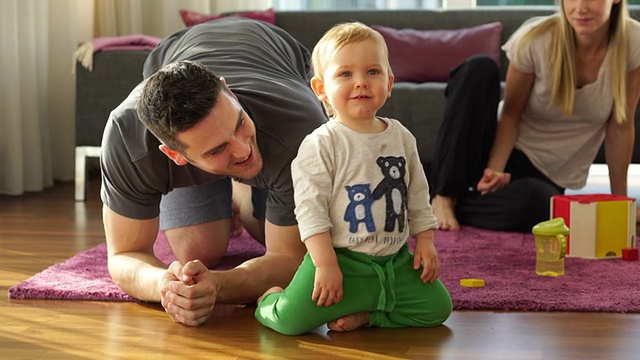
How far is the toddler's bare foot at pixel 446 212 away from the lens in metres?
2.94

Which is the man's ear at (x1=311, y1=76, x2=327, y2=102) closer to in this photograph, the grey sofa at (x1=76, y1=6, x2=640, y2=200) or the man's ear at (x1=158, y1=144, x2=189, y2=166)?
the man's ear at (x1=158, y1=144, x2=189, y2=166)

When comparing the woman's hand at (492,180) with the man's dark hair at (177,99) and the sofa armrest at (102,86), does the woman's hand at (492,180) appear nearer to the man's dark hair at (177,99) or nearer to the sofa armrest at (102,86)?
the man's dark hair at (177,99)

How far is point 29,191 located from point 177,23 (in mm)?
1013

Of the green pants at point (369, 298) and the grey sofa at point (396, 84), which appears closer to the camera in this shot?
the green pants at point (369, 298)

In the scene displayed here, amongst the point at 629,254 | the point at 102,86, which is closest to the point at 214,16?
the point at 102,86

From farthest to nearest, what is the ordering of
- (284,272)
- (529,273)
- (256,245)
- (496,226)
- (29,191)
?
(29,191) → (496,226) → (256,245) → (529,273) → (284,272)

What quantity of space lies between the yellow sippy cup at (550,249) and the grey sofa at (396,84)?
1.26 meters

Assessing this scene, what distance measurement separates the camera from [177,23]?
4.50 m

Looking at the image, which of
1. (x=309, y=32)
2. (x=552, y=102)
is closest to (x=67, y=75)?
(x=309, y=32)

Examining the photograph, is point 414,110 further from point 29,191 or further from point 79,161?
point 29,191

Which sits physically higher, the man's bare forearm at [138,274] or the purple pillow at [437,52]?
the purple pillow at [437,52]

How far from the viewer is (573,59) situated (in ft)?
9.29

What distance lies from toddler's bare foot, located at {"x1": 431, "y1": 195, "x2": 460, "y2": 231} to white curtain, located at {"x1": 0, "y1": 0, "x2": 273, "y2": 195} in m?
1.72

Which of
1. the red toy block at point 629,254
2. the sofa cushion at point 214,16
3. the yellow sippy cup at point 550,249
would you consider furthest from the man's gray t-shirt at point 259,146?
the sofa cushion at point 214,16
